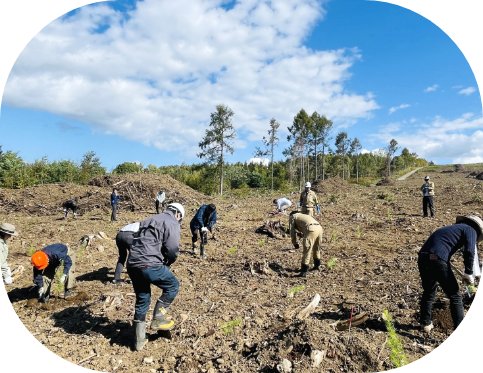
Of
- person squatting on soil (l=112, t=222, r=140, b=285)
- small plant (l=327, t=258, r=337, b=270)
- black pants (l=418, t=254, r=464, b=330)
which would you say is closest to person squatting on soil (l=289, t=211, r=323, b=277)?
small plant (l=327, t=258, r=337, b=270)

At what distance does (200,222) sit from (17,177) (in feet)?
102

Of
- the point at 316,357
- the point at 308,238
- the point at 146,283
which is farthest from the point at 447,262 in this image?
the point at 146,283

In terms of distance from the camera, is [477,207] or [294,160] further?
[294,160]

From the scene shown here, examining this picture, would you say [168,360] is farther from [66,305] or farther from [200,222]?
[200,222]

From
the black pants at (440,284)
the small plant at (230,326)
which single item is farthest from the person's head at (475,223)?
the small plant at (230,326)

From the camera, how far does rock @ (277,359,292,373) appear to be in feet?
10.5

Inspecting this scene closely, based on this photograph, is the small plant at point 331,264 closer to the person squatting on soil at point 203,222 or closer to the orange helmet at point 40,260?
the person squatting on soil at point 203,222

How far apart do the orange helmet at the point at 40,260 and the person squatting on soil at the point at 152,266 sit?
2.29 m

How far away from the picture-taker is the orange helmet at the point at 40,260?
201 inches

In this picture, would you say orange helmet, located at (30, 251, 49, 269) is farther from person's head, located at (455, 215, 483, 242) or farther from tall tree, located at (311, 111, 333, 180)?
tall tree, located at (311, 111, 333, 180)

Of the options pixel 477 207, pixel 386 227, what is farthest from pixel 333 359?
pixel 477 207

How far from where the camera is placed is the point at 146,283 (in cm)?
408

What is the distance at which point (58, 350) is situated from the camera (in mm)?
4031

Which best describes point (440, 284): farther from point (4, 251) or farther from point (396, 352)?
point (4, 251)
